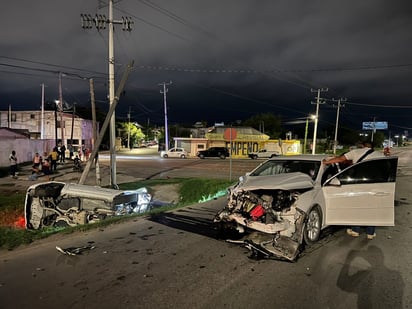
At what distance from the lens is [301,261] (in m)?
4.78

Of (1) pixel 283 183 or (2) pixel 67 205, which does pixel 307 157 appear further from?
(2) pixel 67 205

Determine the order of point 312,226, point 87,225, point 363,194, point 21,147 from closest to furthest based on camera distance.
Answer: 1. point 312,226
2. point 363,194
3. point 87,225
4. point 21,147

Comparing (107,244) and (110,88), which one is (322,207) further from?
(110,88)

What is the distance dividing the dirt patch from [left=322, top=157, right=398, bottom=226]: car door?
957 cm

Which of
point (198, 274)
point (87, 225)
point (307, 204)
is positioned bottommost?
point (87, 225)

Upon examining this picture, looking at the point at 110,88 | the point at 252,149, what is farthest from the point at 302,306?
the point at 252,149

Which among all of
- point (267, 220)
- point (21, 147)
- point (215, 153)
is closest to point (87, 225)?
point (267, 220)

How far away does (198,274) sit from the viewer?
172 inches

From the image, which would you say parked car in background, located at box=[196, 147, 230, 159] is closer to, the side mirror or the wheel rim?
the side mirror

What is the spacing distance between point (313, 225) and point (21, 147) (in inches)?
1148

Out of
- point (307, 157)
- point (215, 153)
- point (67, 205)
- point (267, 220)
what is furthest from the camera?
point (215, 153)

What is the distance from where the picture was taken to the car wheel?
17.4 feet

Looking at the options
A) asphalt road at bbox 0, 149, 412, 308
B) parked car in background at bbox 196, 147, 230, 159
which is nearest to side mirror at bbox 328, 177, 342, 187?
asphalt road at bbox 0, 149, 412, 308

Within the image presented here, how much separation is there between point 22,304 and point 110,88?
47.3 feet
